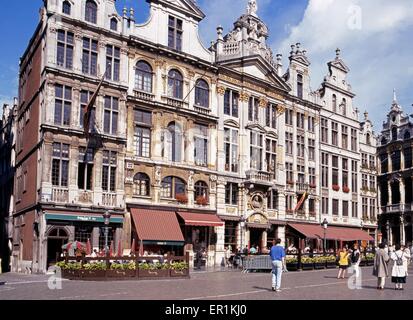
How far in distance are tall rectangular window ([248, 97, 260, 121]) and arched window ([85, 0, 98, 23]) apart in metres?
14.9

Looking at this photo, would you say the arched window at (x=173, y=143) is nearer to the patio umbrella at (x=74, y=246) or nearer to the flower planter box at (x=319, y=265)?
the patio umbrella at (x=74, y=246)

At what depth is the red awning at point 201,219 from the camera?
38.2 m

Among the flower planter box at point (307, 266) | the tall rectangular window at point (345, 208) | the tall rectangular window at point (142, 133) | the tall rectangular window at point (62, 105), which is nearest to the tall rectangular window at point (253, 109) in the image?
the tall rectangular window at point (142, 133)

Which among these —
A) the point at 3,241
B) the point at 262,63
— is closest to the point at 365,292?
the point at 262,63

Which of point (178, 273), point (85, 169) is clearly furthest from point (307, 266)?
point (85, 169)

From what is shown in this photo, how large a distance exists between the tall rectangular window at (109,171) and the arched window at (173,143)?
444 cm

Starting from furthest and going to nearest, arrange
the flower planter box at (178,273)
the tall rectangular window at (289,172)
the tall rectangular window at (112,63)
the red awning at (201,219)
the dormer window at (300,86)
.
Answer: the dormer window at (300,86) → the tall rectangular window at (289,172) → the red awning at (201,219) → the tall rectangular window at (112,63) → the flower planter box at (178,273)

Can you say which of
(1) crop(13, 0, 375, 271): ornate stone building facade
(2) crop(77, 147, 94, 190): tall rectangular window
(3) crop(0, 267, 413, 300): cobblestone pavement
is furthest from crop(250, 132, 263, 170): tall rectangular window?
(3) crop(0, 267, 413, 300): cobblestone pavement

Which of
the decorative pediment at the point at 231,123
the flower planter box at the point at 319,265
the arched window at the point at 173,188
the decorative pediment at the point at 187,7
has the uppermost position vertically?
the decorative pediment at the point at 187,7

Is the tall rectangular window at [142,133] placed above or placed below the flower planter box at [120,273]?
above

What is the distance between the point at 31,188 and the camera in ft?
115

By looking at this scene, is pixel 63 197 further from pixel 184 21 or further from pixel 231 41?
pixel 231 41

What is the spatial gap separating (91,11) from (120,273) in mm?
18647

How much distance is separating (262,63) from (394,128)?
25.3 m
